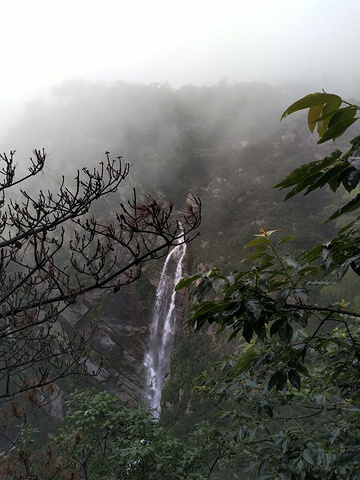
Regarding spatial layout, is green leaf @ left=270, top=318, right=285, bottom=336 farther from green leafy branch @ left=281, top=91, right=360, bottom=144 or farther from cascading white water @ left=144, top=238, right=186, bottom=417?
cascading white water @ left=144, top=238, right=186, bottom=417

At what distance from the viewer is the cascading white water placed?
15.1m

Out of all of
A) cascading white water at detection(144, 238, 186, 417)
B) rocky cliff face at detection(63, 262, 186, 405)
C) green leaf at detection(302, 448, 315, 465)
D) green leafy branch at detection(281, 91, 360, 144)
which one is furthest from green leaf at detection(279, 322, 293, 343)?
rocky cliff face at detection(63, 262, 186, 405)

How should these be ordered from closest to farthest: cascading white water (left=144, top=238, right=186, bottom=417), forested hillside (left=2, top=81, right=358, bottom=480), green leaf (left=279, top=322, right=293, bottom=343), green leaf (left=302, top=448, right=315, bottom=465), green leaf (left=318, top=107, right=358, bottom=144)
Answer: green leaf (left=318, top=107, right=358, bottom=144)
green leaf (left=279, top=322, right=293, bottom=343)
green leaf (left=302, top=448, right=315, bottom=465)
forested hillside (left=2, top=81, right=358, bottom=480)
cascading white water (left=144, top=238, right=186, bottom=417)

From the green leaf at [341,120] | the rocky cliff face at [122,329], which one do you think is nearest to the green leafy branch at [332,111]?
the green leaf at [341,120]

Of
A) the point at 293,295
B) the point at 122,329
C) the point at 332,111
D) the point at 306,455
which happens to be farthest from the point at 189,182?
the point at 332,111

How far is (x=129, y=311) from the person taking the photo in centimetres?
1766

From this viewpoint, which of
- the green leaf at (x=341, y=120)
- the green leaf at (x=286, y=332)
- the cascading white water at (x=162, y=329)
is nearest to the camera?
the green leaf at (x=341, y=120)

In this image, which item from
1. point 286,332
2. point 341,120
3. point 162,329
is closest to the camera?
point 341,120

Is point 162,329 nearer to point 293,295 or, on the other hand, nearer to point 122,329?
→ point 122,329

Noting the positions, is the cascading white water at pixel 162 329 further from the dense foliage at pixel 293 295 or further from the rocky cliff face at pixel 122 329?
the dense foliage at pixel 293 295

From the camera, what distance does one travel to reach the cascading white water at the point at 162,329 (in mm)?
15148

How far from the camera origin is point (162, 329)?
16344 millimetres

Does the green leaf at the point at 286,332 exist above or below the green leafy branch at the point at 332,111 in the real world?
below

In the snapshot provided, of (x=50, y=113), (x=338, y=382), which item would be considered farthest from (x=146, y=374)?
(x=50, y=113)
